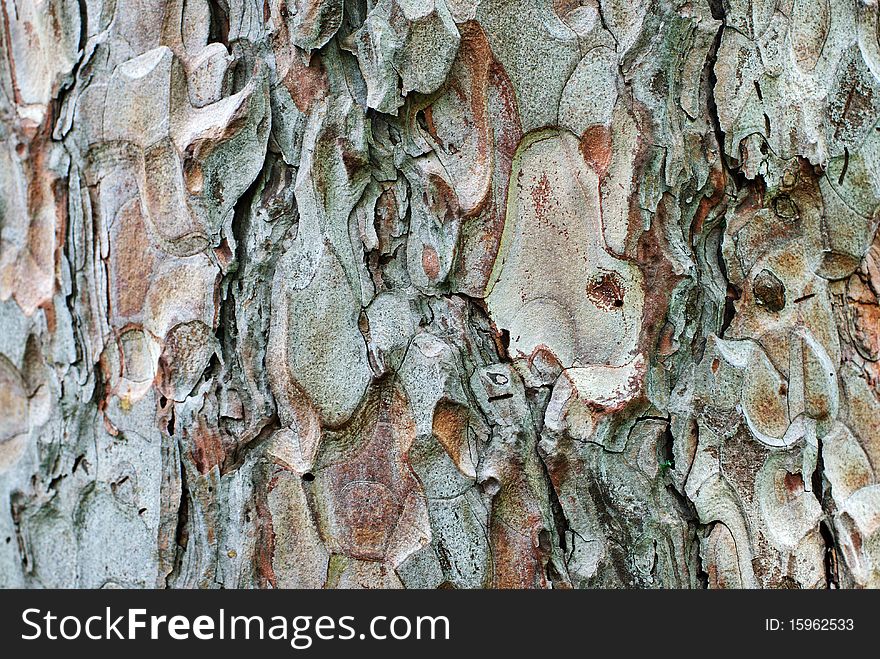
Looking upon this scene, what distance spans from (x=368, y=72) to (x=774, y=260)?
0.47 m

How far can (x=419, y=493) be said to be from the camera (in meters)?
0.90

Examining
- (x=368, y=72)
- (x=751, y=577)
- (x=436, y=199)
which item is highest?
(x=368, y=72)

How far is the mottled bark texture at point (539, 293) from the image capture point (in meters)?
0.89

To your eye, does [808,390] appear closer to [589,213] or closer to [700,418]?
[700,418]

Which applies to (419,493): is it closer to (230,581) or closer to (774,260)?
(230,581)

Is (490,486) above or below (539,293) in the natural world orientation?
below

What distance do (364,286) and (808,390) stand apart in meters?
0.48

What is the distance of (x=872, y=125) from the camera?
0.92m

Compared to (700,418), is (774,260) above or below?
above

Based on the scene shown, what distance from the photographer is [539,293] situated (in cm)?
91

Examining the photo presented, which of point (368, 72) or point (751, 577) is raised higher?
point (368, 72)

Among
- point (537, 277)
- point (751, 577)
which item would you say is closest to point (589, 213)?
point (537, 277)

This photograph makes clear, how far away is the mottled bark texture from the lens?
89 centimetres

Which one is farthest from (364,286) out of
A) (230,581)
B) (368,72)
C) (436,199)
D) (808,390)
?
(808,390)
